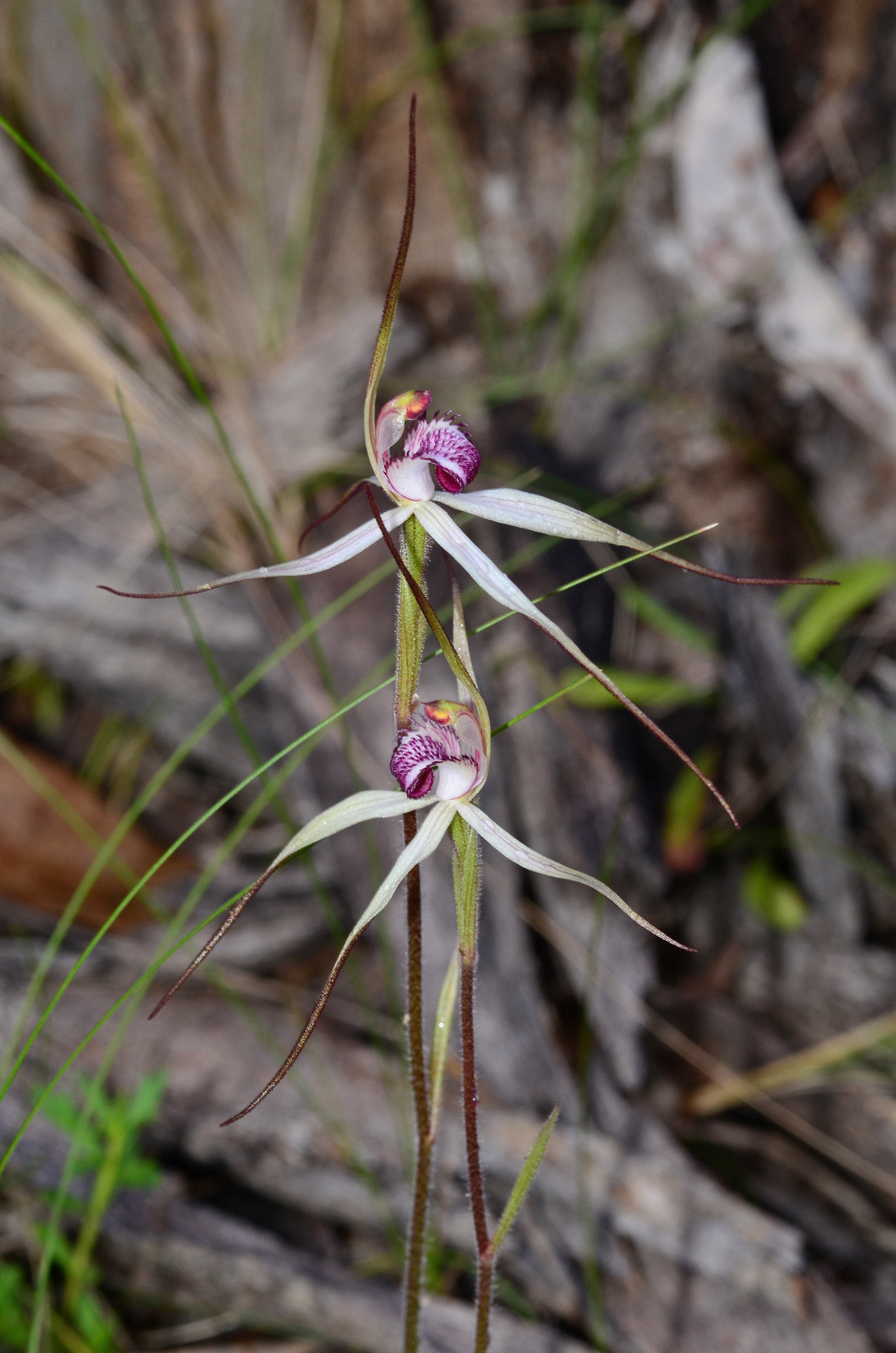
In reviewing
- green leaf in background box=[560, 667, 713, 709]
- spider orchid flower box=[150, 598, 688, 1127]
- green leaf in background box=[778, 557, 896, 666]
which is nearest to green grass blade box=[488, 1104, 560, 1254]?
spider orchid flower box=[150, 598, 688, 1127]

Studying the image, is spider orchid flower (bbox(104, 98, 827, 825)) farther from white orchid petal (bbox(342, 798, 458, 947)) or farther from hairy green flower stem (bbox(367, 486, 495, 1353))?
white orchid petal (bbox(342, 798, 458, 947))

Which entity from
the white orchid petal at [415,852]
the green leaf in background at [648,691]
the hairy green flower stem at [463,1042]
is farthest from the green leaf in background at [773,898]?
the white orchid petal at [415,852]

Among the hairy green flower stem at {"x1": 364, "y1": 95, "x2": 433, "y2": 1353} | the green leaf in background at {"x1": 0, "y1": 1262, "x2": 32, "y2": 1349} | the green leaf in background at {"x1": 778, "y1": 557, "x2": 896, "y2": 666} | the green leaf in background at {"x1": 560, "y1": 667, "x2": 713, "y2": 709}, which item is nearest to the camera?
the hairy green flower stem at {"x1": 364, "y1": 95, "x2": 433, "y2": 1353}

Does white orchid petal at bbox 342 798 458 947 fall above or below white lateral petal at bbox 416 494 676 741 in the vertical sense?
below

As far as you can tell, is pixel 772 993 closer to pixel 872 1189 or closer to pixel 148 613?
pixel 872 1189

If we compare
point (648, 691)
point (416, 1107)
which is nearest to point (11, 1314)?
point (416, 1107)

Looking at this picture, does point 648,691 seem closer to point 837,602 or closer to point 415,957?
point 837,602
